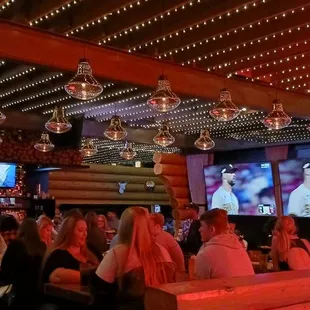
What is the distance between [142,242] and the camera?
3283 mm

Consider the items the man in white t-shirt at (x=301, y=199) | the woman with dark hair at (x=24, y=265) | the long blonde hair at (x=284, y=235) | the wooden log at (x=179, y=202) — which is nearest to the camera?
the woman with dark hair at (x=24, y=265)

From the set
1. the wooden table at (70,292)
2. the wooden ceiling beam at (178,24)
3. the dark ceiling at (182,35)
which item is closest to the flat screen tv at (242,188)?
the dark ceiling at (182,35)

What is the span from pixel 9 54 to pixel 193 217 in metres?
4.24

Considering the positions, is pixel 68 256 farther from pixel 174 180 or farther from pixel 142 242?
pixel 174 180

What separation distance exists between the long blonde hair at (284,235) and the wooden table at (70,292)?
2041 millimetres

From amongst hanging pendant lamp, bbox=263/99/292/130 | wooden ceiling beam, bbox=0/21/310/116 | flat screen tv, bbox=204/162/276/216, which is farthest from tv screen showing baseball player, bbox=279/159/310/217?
hanging pendant lamp, bbox=263/99/292/130

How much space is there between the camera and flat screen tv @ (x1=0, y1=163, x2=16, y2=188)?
10.5 meters

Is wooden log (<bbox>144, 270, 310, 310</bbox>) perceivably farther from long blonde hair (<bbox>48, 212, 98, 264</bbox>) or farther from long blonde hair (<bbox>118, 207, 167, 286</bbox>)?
long blonde hair (<bbox>48, 212, 98, 264</bbox>)

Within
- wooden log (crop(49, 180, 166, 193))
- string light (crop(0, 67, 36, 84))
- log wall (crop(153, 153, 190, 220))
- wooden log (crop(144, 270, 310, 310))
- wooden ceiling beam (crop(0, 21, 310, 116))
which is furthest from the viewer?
wooden log (crop(49, 180, 166, 193))

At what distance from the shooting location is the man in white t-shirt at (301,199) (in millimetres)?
11052

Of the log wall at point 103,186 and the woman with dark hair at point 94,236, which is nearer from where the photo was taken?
the woman with dark hair at point 94,236

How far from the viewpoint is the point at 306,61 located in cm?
657

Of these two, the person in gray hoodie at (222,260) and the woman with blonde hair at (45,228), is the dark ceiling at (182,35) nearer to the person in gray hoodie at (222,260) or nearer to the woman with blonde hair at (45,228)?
the woman with blonde hair at (45,228)

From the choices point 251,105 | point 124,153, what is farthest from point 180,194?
point 251,105
